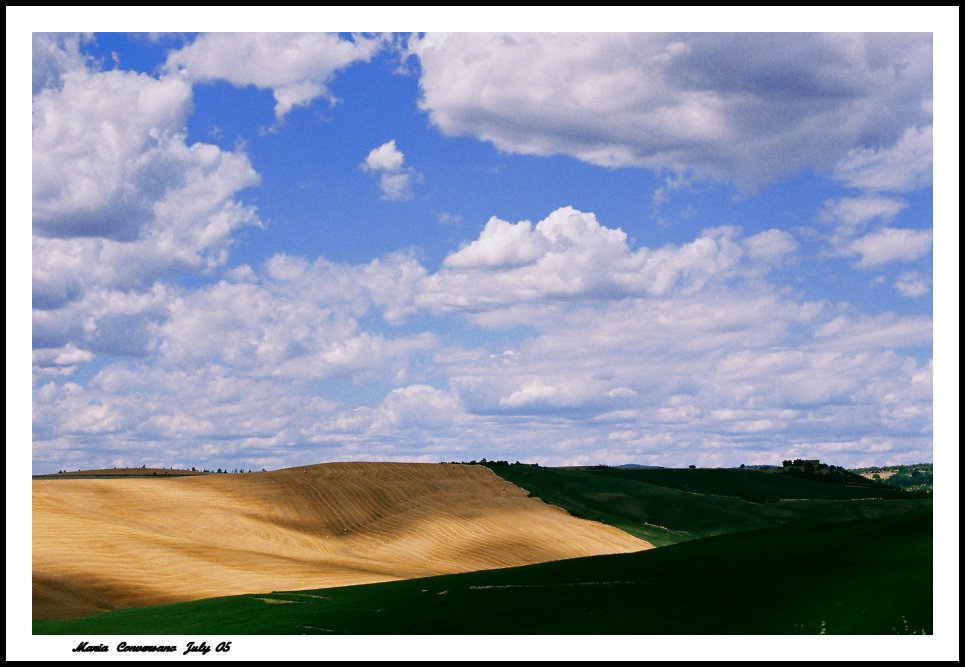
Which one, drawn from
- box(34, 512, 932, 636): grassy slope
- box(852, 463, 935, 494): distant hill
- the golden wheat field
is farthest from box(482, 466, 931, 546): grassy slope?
box(852, 463, 935, 494): distant hill

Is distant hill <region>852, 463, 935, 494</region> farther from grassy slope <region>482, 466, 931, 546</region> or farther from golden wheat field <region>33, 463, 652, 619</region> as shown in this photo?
golden wheat field <region>33, 463, 652, 619</region>

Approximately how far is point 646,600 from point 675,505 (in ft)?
149

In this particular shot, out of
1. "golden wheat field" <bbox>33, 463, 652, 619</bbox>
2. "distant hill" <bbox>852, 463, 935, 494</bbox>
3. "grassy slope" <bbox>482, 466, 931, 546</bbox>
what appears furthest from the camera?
"distant hill" <bbox>852, 463, 935, 494</bbox>

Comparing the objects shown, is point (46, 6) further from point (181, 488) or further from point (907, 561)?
point (181, 488)

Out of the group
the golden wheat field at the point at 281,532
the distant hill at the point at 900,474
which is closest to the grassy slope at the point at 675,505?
the golden wheat field at the point at 281,532

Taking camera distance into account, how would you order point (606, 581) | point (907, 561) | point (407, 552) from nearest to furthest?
point (907, 561) → point (606, 581) → point (407, 552)

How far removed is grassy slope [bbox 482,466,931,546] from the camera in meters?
57.6

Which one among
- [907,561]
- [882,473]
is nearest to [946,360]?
[907,561]

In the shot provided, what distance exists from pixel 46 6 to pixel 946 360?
16.7m

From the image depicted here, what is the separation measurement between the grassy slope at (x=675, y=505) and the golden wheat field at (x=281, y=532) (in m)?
2.51

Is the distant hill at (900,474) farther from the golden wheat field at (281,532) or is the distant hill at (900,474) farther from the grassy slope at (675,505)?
the golden wheat field at (281,532)

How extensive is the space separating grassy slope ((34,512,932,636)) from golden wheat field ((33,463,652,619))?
810cm

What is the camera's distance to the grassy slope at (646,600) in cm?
1670

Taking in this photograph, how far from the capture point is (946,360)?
15.5 metres
